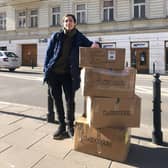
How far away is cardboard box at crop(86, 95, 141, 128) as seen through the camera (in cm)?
435

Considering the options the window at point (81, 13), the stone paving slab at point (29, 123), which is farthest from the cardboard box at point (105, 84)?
the window at point (81, 13)

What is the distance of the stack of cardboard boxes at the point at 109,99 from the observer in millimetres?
4336

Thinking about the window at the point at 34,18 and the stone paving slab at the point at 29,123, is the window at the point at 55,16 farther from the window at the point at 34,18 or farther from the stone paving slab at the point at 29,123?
the stone paving slab at the point at 29,123

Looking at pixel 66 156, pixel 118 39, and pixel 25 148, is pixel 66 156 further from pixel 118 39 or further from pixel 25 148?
pixel 118 39

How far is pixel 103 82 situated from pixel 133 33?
22593 millimetres

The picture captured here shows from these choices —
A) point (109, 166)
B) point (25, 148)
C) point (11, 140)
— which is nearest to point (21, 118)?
point (11, 140)

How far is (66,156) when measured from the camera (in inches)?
175

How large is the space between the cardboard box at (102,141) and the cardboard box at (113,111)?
127 mm

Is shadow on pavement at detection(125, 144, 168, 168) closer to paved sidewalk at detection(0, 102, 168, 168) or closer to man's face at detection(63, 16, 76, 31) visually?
paved sidewalk at detection(0, 102, 168, 168)

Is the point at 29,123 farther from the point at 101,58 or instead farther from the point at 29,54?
the point at 29,54

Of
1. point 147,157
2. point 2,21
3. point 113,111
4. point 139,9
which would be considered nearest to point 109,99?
point 113,111

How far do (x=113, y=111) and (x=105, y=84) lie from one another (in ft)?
1.17

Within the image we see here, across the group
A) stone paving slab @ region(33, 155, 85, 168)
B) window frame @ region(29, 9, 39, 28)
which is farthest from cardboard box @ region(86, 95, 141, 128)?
window frame @ region(29, 9, 39, 28)

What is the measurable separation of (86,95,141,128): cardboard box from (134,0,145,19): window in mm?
22634
